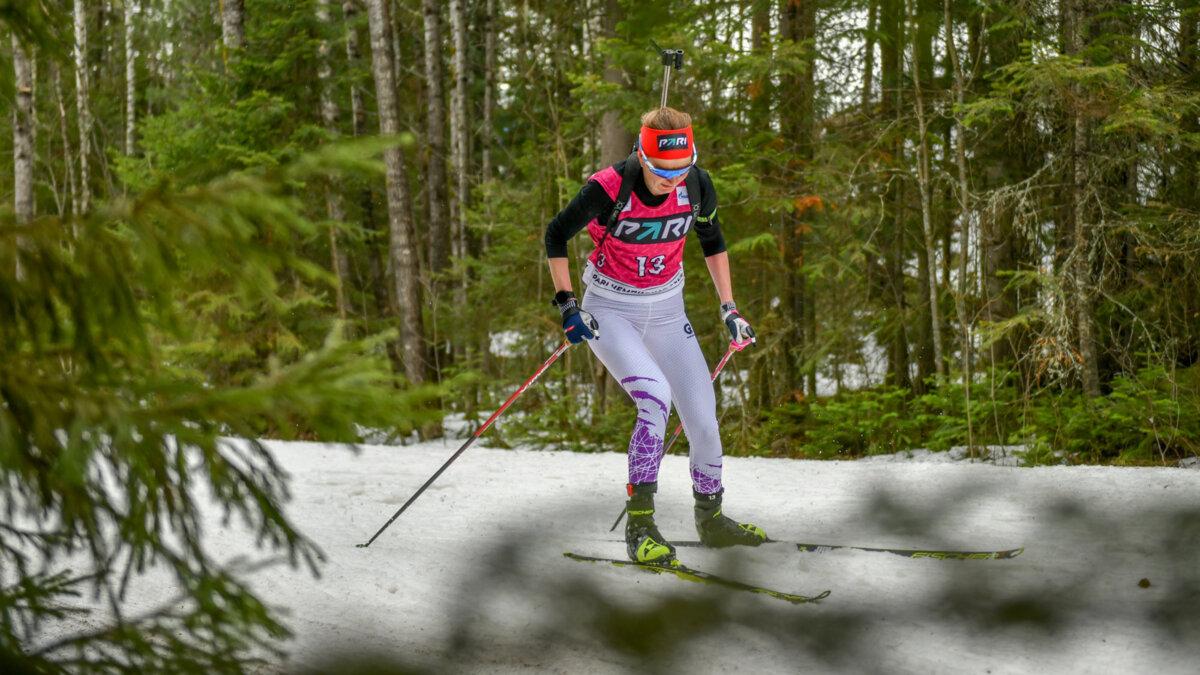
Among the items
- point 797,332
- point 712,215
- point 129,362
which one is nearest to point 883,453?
point 797,332

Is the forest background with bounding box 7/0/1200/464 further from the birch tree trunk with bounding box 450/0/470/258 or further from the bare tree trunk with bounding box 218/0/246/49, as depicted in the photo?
the birch tree trunk with bounding box 450/0/470/258

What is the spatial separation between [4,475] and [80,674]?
0.40 meters

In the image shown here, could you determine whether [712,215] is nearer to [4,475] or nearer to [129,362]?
[129,362]

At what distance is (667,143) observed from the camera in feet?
13.2

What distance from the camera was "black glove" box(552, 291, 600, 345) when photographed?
4.21 meters

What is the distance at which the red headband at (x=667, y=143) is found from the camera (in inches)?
158

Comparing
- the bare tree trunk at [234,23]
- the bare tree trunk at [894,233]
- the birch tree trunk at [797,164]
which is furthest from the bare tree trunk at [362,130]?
the bare tree trunk at [894,233]

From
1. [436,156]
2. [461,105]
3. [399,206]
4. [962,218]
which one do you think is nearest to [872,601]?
[962,218]

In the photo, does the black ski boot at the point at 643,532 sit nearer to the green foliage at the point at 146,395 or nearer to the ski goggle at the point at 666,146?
the ski goggle at the point at 666,146

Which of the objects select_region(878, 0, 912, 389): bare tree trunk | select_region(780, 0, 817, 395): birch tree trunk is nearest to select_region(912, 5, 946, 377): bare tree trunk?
select_region(878, 0, 912, 389): bare tree trunk

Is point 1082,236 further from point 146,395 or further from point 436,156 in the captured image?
point 436,156

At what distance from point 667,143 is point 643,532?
1963 millimetres

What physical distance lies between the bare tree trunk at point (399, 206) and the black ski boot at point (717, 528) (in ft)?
19.7

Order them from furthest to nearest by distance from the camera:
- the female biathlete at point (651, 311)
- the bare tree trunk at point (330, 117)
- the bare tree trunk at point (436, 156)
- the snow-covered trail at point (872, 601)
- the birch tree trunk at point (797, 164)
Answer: the bare tree trunk at point (436, 156), the bare tree trunk at point (330, 117), the birch tree trunk at point (797, 164), the female biathlete at point (651, 311), the snow-covered trail at point (872, 601)
